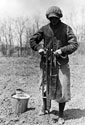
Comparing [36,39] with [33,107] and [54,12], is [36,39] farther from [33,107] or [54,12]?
[33,107]

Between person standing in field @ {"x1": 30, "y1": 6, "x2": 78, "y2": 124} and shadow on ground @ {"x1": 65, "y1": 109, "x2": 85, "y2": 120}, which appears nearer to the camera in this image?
person standing in field @ {"x1": 30, "y1": 6, "x2": 78, "y2": 124}

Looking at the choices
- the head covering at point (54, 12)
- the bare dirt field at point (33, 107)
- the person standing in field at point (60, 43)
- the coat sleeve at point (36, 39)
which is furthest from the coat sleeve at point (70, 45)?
the bare dirt field at point (33, 107)

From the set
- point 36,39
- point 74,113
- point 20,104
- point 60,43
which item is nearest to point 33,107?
point 20,104

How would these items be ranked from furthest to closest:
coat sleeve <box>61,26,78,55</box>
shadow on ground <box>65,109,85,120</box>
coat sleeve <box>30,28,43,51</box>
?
shadow on ground <box>65,109,85,120</box> < coat sleeve <box>30,28,43,51</box> < coat sleeve <box>61,26,78,55</box>

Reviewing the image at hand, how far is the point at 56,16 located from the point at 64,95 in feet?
4.42

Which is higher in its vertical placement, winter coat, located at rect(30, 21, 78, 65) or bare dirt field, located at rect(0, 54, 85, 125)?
winter coat, located at rect(30, 21, 78, 65)

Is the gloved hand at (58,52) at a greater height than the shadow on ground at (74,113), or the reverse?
the gloved hand at (58,52)

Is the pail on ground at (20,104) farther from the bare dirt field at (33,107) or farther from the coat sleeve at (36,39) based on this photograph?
the coat sleeve at (36,39)

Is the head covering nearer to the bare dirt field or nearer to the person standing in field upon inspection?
the person standing in field

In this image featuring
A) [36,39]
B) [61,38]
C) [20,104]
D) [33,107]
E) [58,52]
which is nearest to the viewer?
[58,52]

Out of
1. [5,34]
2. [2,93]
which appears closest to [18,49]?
[5,34]

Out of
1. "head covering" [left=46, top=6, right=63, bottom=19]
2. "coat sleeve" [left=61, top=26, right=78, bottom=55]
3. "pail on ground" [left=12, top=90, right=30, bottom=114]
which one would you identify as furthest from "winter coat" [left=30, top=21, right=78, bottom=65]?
"pail on ground" [left=12, top=90, right=30, bottom=114]

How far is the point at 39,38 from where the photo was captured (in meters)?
4.13

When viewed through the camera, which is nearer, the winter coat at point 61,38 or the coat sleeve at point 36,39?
the winter coat at point 61,38
